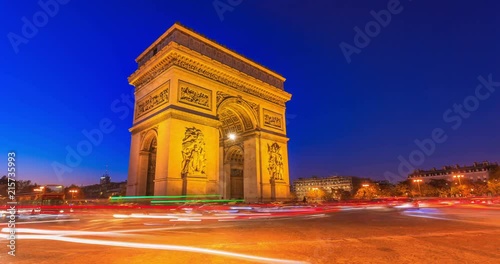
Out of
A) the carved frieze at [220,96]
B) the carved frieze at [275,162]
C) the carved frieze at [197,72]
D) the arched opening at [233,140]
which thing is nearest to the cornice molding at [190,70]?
the carved frieze at [197,72]

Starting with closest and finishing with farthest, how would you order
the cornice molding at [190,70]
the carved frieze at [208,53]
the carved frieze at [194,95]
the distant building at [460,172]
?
the carved frieze at [194,95], the cornice molding at [190,70], the carved frieze at [208,53], the distant building at [460,172]

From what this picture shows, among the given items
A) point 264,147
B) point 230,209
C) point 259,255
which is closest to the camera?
point 259,255

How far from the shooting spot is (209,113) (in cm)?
2045

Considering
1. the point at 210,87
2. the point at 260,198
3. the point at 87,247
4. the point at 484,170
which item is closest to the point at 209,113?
the point at 210,87

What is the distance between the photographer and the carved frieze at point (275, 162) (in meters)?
24.3

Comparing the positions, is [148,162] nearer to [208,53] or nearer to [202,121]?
[202,121]

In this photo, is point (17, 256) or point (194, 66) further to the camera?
point (194, 66)

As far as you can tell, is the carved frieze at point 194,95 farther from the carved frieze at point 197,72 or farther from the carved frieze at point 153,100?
the carved frieze at point 197,72

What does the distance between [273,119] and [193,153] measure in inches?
407

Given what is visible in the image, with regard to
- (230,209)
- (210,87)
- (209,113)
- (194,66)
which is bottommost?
(230,209)

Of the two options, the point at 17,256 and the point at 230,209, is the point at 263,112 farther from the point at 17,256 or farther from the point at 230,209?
the point at 17,256

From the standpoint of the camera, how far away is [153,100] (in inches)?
818

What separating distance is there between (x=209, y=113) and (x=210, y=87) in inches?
86.2

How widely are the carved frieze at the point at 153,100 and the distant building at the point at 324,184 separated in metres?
125
